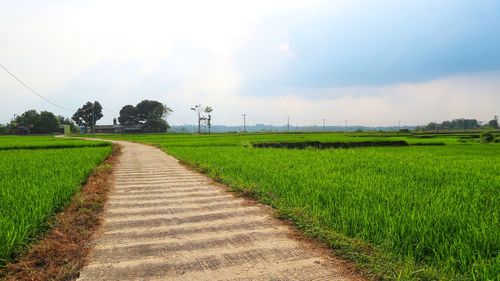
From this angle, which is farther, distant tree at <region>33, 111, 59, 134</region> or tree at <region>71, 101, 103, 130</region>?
tree at <region>71, 101, 103, 130</region>

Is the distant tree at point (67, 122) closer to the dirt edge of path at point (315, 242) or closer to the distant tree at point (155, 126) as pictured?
the distant tree at point (155, 126)

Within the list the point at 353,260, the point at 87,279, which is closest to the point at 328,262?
the point at 353,260

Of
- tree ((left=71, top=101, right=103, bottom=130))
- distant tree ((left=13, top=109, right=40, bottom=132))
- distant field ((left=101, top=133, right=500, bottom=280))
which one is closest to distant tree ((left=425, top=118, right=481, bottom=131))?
tree ((left=71, top=101, right=103, bottom=130))

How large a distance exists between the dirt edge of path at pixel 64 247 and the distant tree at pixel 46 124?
3527 inches

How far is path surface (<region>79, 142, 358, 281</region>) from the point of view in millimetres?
3119

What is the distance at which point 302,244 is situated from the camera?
3.88 meters

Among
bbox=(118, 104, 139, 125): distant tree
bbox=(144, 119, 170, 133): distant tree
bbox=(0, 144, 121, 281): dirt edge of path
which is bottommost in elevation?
bbox=(0, 144, 121, 281): dirt edge of path

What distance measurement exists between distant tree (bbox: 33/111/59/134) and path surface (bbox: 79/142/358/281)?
8975 cm

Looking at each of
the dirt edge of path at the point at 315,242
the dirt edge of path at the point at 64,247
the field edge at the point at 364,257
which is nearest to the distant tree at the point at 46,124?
the dirt edge of path at the point at 64,247

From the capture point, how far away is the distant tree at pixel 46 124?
269 ft

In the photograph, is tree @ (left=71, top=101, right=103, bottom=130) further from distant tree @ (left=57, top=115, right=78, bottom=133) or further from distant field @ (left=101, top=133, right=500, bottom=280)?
distant field @ (left=101, top=133, right=500, bottom=280)

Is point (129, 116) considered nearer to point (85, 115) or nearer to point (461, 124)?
point (85, 115)

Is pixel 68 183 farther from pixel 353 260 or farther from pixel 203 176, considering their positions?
pixel 353 260

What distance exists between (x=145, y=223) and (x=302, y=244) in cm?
225
